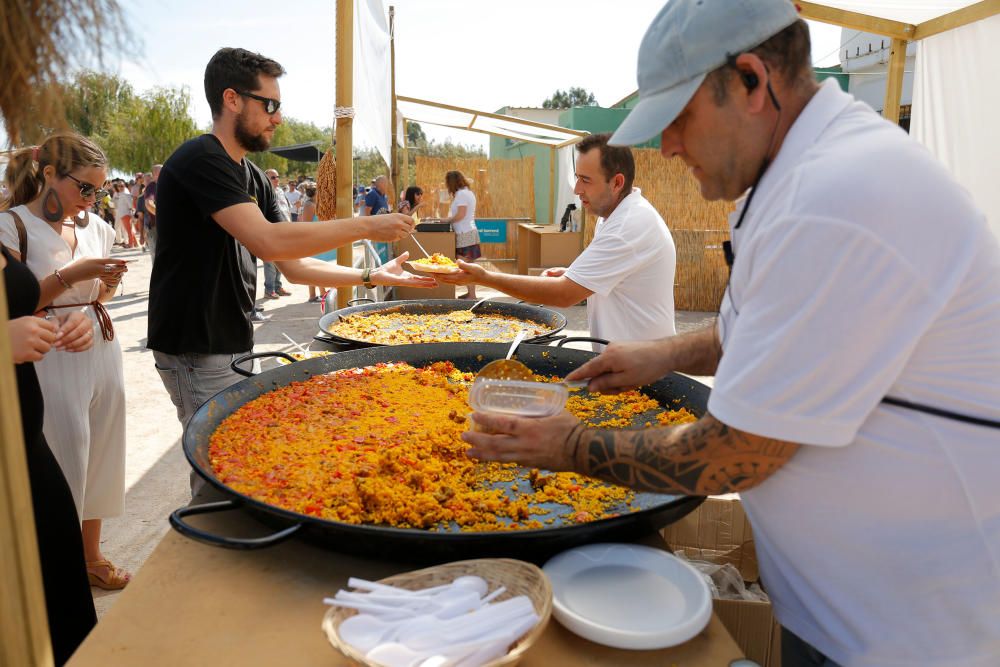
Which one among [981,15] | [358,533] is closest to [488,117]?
[981,15]

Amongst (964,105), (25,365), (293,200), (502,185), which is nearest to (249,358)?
(25,365)

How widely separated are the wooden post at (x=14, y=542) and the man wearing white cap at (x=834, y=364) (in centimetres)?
89

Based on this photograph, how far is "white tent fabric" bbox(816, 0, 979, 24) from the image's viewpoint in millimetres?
3838

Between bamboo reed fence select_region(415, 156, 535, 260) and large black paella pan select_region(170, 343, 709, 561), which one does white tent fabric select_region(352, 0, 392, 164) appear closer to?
large black paella pan select_region(170, 343, 709, 561)

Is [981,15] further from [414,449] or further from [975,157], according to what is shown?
[414,449]

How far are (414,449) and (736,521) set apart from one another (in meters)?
1.18

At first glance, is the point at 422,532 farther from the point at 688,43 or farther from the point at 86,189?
the point at 86,189

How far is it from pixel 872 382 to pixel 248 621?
1.19 metres

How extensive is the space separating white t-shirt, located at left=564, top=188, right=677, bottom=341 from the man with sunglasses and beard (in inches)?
50.5

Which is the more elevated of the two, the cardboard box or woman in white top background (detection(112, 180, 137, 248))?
woman in white top background (detection(112, 180, 137, 248))

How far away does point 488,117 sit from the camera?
11.6m

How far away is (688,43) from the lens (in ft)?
3.85

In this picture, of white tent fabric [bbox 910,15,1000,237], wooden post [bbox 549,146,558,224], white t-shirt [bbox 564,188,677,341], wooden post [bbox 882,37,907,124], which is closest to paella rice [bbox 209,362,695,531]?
white t-shirt [bbox 564,188,677,341]

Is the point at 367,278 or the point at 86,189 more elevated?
the point at 86,189
